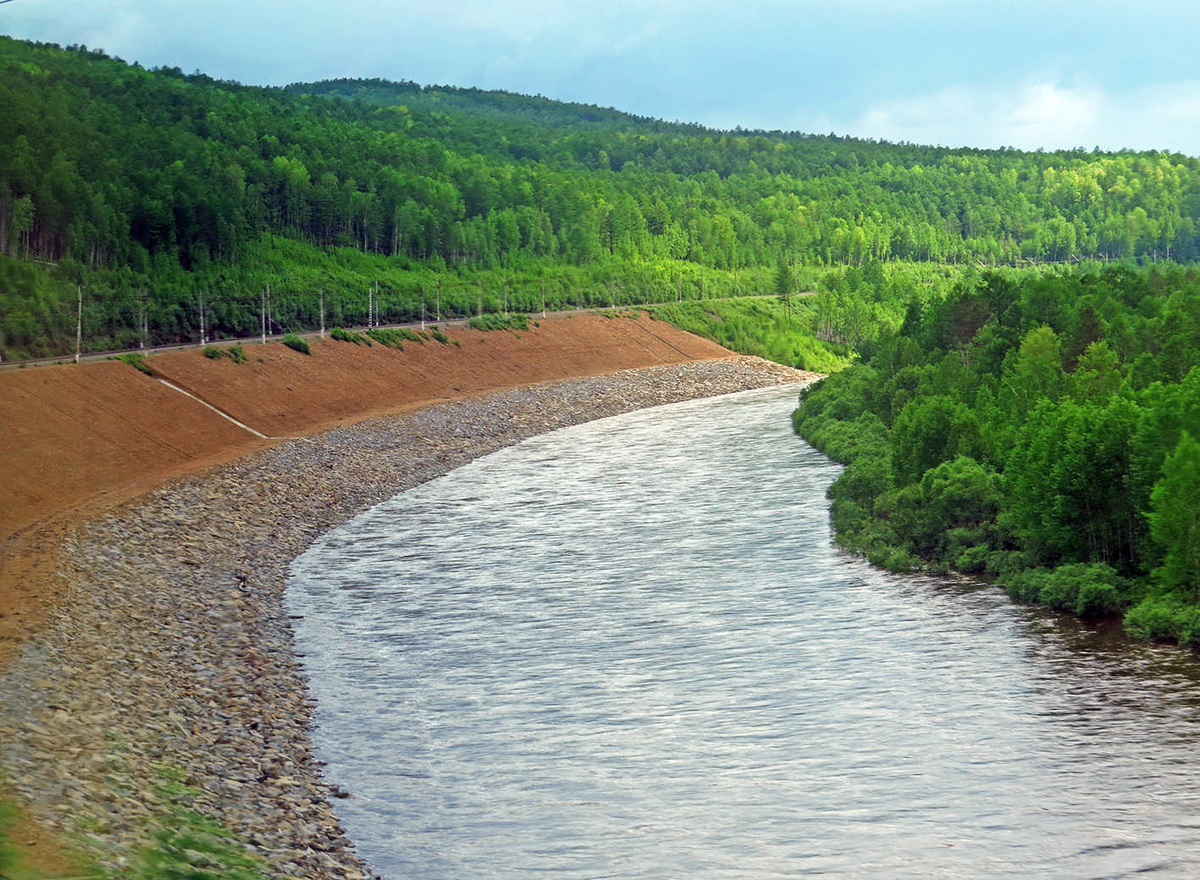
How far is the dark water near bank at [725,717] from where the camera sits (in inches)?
1011

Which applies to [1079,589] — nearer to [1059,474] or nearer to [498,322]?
[1059,474]

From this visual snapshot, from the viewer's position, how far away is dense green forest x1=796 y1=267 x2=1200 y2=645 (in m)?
38.8

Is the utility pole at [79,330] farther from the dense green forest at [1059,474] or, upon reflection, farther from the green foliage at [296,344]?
the dense green forest at [1059,474]

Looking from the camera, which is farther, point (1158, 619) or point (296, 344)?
point (296, 344)

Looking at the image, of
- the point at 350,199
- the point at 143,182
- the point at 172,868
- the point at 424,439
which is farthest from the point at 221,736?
the point at 350,199

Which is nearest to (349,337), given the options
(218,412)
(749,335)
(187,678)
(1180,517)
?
(218,412)

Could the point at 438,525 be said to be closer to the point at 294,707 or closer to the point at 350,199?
the point at 294,707

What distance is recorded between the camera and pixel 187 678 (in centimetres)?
3591

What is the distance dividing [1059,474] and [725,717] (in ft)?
51.1

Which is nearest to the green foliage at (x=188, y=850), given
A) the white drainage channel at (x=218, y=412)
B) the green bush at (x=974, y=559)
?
the green bush at (x=974, y=559)

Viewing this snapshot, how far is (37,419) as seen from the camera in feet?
242

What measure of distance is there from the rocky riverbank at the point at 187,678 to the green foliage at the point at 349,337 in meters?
46.4

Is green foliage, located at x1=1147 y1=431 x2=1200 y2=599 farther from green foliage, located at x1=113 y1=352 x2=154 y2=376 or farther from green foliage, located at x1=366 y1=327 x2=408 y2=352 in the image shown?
green foliage, located at x1=366 y1=327 x2=408 y2=352

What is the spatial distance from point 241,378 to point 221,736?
2799 inches
